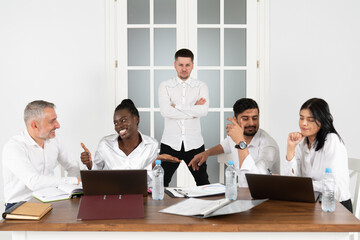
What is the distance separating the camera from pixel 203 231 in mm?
1520

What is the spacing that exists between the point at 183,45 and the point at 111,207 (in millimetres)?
2941

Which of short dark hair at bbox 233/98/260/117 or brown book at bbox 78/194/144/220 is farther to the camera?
short dark hair at bbox 233/98/260/117

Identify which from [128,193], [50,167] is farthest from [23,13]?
[128,193]

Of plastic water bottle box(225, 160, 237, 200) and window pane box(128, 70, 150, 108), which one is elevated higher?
window pane box(128, 70, 150, 108)

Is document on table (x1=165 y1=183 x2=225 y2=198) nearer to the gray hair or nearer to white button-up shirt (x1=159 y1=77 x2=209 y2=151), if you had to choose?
the gray hair

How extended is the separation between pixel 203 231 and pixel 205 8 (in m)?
3.32

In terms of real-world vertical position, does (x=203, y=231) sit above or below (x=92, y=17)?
below

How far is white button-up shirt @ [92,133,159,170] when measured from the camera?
2.71 m

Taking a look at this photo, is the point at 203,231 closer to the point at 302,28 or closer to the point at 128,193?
the point at 128,193

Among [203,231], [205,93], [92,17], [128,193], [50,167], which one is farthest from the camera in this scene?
[92,17]

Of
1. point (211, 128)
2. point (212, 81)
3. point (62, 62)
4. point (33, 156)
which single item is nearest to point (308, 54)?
point (212, 81)

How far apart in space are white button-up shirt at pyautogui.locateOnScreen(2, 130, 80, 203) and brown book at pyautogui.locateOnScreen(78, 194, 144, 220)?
1.54 ft

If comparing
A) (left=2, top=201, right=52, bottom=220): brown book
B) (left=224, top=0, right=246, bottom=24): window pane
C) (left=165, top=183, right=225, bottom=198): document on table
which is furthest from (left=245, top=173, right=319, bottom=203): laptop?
(left=224, top=0, right=246, bottom=24): window pane

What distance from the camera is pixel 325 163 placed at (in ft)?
7.25
